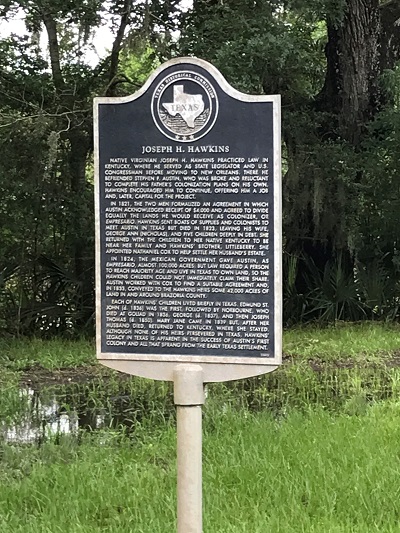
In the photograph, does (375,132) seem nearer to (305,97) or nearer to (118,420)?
(305,97)

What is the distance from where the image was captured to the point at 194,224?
3879mm

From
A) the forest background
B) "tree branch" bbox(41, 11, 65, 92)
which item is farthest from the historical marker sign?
"tree branch" bbox(41, 11, 65, 92)

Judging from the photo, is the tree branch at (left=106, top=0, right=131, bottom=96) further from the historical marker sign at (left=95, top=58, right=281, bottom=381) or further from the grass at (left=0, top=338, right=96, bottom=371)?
the historical marker sign at (left=95, top=58, right=281, bottom=381)

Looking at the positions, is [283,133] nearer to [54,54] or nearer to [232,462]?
[54,54]

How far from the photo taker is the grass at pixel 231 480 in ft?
14.8

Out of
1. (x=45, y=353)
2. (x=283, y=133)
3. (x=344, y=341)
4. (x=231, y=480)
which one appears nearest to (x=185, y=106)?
(x=231, y=480)

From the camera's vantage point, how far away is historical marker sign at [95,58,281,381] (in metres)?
3.83

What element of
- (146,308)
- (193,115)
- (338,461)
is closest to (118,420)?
(338,461)

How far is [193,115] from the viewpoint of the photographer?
386 cm

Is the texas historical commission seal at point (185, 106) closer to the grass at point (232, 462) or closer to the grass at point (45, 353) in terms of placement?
the grass at point (232, 462)

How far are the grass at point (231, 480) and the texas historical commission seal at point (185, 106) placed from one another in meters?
2.08

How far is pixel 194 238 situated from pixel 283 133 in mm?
9090

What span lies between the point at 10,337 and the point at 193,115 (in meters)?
8.72

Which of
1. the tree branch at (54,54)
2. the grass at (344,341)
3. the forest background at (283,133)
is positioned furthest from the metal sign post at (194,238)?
the tree branch at (54,54)
